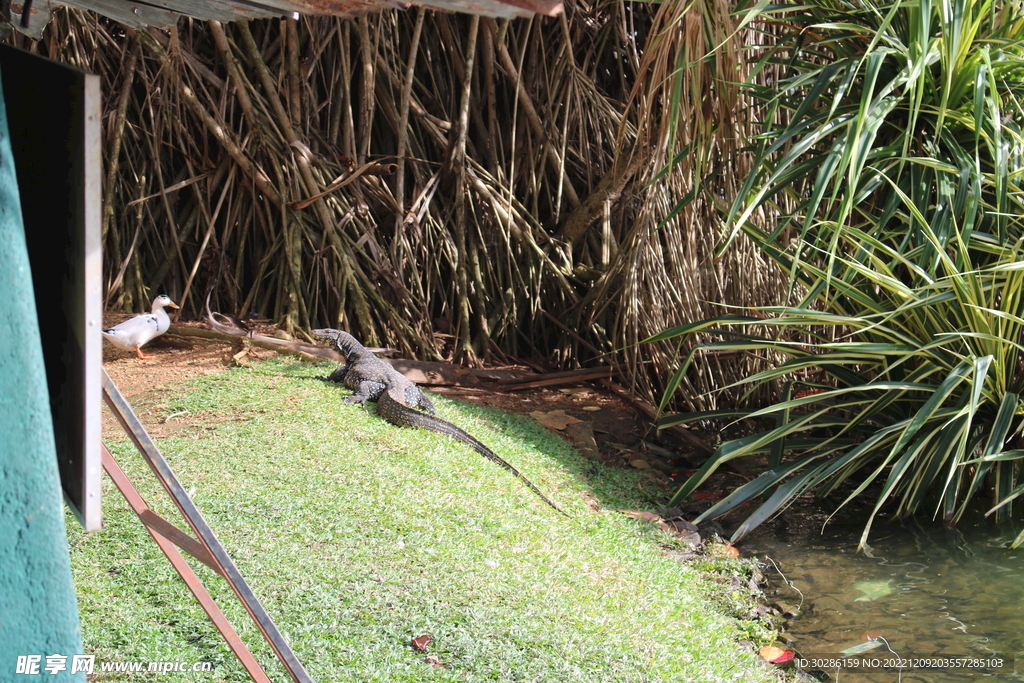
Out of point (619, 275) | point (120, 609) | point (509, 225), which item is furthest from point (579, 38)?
point (120, 609)

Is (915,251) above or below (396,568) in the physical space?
above

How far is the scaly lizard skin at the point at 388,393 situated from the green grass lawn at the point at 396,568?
81 millimetres

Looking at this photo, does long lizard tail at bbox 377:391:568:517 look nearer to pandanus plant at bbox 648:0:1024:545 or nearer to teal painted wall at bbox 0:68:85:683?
pandanus plant at bbox 648:0:1024:545

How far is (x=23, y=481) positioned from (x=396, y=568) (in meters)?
1.56

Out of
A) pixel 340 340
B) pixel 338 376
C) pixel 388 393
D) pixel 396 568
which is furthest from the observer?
pixel 340 340

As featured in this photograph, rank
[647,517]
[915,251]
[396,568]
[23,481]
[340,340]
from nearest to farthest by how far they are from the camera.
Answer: [23,481] → [396,568] → [915,251] → [647,517] → [340,340]

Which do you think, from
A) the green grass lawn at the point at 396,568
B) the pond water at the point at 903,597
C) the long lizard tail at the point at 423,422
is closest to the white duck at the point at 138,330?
→ the green grass lawn at the point at 396,568

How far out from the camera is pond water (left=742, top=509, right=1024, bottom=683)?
2.57 metres

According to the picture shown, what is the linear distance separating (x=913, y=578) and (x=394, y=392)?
254cm

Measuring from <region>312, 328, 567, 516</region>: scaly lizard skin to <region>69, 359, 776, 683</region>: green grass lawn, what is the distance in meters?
0.08

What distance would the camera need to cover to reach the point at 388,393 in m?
4.23

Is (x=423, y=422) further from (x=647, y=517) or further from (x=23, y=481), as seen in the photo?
(x=23, y=481)

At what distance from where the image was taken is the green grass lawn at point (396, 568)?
220cm

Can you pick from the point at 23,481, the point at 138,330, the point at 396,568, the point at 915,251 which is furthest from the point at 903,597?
the point at 138,330
